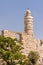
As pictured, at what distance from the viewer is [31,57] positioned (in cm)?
2933

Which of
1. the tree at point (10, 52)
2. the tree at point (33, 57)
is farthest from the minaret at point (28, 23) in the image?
the tree at point (10, 52)

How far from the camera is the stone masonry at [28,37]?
1119 inches

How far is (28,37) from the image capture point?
3020 cm

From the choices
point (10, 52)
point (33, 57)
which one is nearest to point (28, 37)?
point (33, 57)

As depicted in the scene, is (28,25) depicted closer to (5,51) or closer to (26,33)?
(26,33)

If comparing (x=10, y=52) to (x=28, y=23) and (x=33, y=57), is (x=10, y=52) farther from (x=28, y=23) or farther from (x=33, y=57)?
(x=28, y=23)

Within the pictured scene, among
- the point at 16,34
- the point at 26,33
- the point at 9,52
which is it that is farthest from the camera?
the point at 26,33

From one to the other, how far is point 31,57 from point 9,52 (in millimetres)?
4916

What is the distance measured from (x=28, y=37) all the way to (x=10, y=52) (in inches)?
221

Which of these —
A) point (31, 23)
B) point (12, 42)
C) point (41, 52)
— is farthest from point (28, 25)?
point (12, 42)

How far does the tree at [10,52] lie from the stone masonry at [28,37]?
6.92 ft

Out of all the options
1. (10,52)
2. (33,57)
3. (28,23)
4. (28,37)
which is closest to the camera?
(10,52)

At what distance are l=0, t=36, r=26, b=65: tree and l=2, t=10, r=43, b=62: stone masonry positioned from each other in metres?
2.11

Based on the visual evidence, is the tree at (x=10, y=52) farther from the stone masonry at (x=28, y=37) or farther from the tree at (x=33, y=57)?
the tree at (x=33, y=57)
